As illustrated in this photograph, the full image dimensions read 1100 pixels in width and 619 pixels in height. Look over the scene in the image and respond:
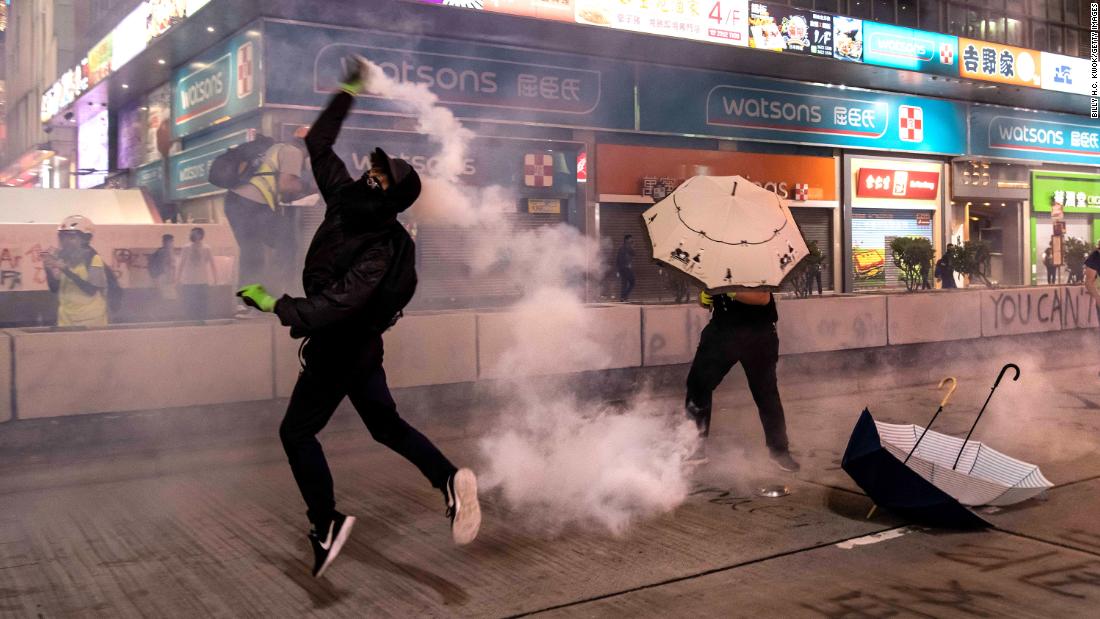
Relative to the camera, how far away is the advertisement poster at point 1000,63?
18406 millimetres

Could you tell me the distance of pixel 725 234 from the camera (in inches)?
183

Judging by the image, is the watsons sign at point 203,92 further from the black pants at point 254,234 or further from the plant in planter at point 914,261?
the plant in planter at point 914,261

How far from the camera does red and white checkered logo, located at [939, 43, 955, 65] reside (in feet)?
59.5

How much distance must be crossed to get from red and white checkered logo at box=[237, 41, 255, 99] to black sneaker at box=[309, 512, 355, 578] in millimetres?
10475

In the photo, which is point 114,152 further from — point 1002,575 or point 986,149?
point 1002,575

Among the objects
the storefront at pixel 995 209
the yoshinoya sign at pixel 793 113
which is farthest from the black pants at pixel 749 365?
the storefront at pixel 995 209

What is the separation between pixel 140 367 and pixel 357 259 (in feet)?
11.1

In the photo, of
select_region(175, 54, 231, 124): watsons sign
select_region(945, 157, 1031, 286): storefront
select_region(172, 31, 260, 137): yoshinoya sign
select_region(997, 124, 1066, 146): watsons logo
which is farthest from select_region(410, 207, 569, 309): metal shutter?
select_region(997, 124, 1066, 146): watsons logo

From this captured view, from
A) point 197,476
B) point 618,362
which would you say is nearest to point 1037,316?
point 618,362

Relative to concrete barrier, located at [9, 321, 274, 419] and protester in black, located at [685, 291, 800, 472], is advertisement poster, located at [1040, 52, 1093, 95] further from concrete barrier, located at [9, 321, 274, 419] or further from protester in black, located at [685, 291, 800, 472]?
concrete barrier, located at [9, 321, 274, 419]

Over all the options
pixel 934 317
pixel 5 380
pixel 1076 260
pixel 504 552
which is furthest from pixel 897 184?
pixel 504 552

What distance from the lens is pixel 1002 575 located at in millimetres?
3350

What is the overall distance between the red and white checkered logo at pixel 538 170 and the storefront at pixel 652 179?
3.93 feet

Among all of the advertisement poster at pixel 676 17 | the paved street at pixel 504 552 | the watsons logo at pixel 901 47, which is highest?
the watsons logo at pixel 901 47
